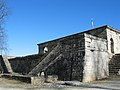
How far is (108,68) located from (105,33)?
373 centimetres

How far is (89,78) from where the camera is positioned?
12906 mm

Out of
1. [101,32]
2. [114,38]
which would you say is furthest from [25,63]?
[114,38]

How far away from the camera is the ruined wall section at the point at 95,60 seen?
1296 centimetres

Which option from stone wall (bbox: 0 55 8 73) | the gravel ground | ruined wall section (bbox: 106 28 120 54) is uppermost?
ruined wall section (bbox: 106 28 120 54)

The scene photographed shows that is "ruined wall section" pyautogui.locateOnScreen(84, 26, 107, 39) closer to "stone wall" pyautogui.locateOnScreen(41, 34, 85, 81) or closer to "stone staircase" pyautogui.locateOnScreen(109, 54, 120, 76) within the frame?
"stone staircase" pyautogui.locateOnScreen(109, 54, 120, 76)

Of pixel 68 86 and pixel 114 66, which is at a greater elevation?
pixel 114 66

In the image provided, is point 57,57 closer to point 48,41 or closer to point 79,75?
point 79,75

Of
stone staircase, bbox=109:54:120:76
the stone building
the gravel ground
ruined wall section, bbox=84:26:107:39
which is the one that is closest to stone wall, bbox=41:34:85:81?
the stone building

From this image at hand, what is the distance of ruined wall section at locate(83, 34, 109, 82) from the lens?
510 inches

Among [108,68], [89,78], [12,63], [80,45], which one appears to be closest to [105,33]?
[108,68]

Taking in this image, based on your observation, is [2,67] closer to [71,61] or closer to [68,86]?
[71,61]

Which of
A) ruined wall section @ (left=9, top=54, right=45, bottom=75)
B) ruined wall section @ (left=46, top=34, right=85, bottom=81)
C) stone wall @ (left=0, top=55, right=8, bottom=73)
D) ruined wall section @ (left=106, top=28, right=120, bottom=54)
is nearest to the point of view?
ruined wall section @ (left=46, top=34, right=85, bottom=81)

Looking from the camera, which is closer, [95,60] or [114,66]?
[95,60]

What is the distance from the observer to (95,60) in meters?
13.7
